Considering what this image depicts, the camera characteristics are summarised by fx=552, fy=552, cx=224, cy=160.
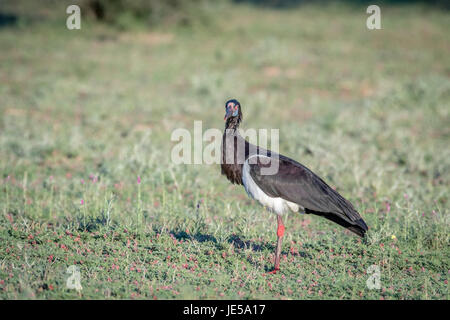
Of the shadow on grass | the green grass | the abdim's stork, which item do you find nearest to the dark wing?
the abdim's stork

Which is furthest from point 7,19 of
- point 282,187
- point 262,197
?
point 282,187

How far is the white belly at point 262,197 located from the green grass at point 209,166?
1.78ft

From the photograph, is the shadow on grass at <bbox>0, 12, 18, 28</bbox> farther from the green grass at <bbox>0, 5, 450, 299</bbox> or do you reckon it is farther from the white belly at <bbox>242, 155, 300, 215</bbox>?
the white belly at <bbox>242, 155, 300, 215</bbox>

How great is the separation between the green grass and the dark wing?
1.63 ft

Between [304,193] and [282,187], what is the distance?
0.23 meters

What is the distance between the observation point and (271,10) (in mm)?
23859

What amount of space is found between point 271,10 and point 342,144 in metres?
15.5

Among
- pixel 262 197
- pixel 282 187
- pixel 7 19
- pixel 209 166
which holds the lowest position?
pixel 262 197

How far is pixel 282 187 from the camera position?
5.34 meters

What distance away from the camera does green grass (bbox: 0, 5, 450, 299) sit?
515 cm

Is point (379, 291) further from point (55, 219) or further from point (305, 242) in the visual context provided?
point (55, 219)

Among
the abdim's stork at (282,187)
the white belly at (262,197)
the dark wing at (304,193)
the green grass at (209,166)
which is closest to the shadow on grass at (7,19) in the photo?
the green grass at (209,166)

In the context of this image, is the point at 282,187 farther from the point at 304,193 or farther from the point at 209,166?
the point at 209,166
